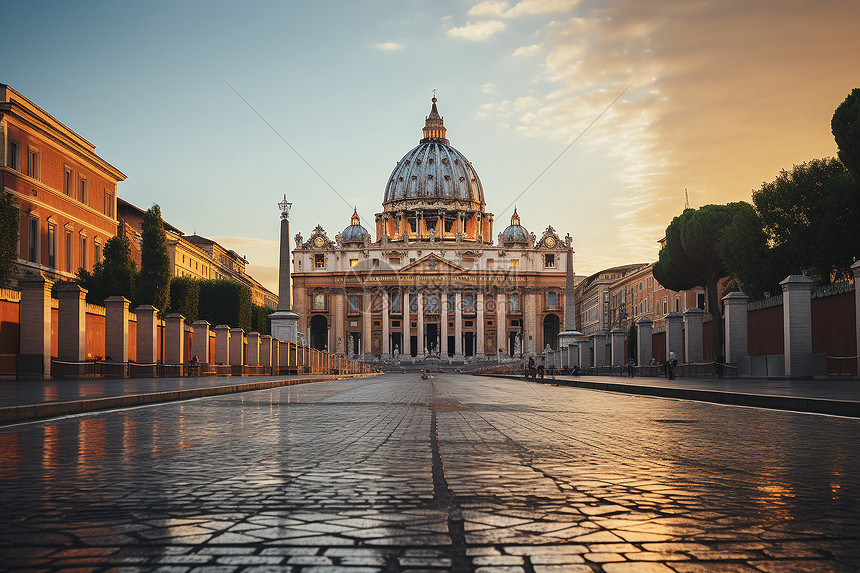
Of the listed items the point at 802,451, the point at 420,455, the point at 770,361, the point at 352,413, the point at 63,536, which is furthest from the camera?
the point at 770,361

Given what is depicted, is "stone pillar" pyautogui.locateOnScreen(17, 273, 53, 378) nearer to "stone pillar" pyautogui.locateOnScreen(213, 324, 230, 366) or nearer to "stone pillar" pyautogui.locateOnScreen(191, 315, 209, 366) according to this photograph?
"stone pillar" pyautogui.locateOnScreen(191, 315, 209, 366)

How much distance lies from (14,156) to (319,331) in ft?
309

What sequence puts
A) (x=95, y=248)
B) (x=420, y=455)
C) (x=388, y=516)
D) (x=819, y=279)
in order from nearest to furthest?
(x=388, y=516) → (x=420, y=455) → (x=819, y=279) → (x=95, y=248)

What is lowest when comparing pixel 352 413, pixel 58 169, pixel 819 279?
pixel 352 413

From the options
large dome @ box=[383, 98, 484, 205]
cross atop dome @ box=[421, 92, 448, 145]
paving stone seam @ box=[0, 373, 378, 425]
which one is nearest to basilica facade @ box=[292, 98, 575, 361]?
large dome @ box=[383, 98, 484, 205]

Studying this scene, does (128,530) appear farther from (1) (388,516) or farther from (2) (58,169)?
(2) (58,169)

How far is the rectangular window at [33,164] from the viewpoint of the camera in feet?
130

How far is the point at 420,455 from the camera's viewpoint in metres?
6.02

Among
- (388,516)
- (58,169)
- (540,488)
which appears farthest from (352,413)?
(58,169)

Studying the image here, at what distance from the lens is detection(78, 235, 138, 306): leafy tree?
4081 cm

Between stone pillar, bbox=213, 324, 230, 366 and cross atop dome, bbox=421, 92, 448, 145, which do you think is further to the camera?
cross atop dome, bbox=421, 92, 448, 145

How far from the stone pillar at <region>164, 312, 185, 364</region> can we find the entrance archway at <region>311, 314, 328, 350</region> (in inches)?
3811

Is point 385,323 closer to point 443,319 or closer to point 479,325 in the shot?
point 443,319

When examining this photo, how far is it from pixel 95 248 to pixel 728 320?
34.4 meters
